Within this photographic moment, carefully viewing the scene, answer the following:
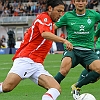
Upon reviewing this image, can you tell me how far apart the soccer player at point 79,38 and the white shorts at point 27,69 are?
6.55 ft

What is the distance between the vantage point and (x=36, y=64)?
7.01m

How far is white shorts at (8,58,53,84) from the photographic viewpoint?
689 centimetres

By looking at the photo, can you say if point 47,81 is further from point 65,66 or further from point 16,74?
point 65,66

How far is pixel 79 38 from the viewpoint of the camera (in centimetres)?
916

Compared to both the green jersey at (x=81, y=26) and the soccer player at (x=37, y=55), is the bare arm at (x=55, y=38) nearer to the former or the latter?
the soccer player at (x=37, y=55)

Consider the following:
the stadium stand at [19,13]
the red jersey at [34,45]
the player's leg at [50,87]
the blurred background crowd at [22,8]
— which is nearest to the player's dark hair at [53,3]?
the red jersey at [34,45]

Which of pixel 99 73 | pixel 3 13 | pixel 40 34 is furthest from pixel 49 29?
pixel 3 13

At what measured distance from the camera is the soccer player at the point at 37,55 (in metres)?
6.77

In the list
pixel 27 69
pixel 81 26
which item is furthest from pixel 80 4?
pixel 27 69

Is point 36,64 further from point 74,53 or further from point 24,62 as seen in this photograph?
point 74,53

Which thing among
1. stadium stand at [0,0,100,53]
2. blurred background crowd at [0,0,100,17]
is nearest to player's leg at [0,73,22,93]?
stadium stand at [0,0,100,53]

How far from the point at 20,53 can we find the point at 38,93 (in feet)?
10.3

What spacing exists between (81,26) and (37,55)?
7.77ft

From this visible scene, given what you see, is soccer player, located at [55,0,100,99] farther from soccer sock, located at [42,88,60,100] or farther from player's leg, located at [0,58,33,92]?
soccer sock, located at [42,88,60,100]
